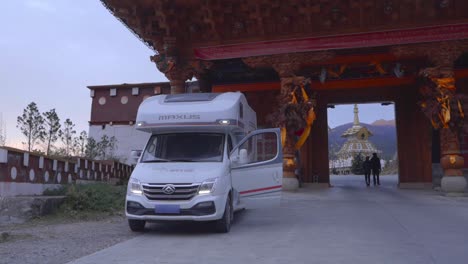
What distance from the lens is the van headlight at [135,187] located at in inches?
285

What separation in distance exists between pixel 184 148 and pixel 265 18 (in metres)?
7.82

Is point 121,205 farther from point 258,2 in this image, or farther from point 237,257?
point 258,2

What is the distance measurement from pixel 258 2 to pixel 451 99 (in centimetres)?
680

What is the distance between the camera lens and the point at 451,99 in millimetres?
12984

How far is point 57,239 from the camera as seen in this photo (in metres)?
7.00

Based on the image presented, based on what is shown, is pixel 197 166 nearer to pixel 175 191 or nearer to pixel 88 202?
pixel 175 191

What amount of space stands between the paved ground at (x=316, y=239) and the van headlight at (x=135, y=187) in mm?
807

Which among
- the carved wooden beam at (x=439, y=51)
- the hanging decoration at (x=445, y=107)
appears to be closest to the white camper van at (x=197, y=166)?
the hanging decoration at (x=445, y=107)

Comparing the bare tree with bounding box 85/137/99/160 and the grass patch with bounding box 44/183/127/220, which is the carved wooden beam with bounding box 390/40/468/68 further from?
the bare tree with bounding box 85/137/99/160

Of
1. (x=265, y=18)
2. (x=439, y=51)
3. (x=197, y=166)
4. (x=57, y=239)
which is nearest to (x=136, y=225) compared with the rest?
(x=57, y=239)

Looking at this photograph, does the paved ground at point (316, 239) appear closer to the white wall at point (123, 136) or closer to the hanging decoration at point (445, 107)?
the hanging decoration at point (445, 107)

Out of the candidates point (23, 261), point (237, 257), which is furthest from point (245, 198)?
point (23, 261)

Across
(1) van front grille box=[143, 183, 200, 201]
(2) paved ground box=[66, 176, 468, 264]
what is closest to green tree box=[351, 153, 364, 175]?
(2) paved ground box=[66, 176, 468, 264]

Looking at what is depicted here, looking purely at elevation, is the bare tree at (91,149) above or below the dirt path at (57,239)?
above
